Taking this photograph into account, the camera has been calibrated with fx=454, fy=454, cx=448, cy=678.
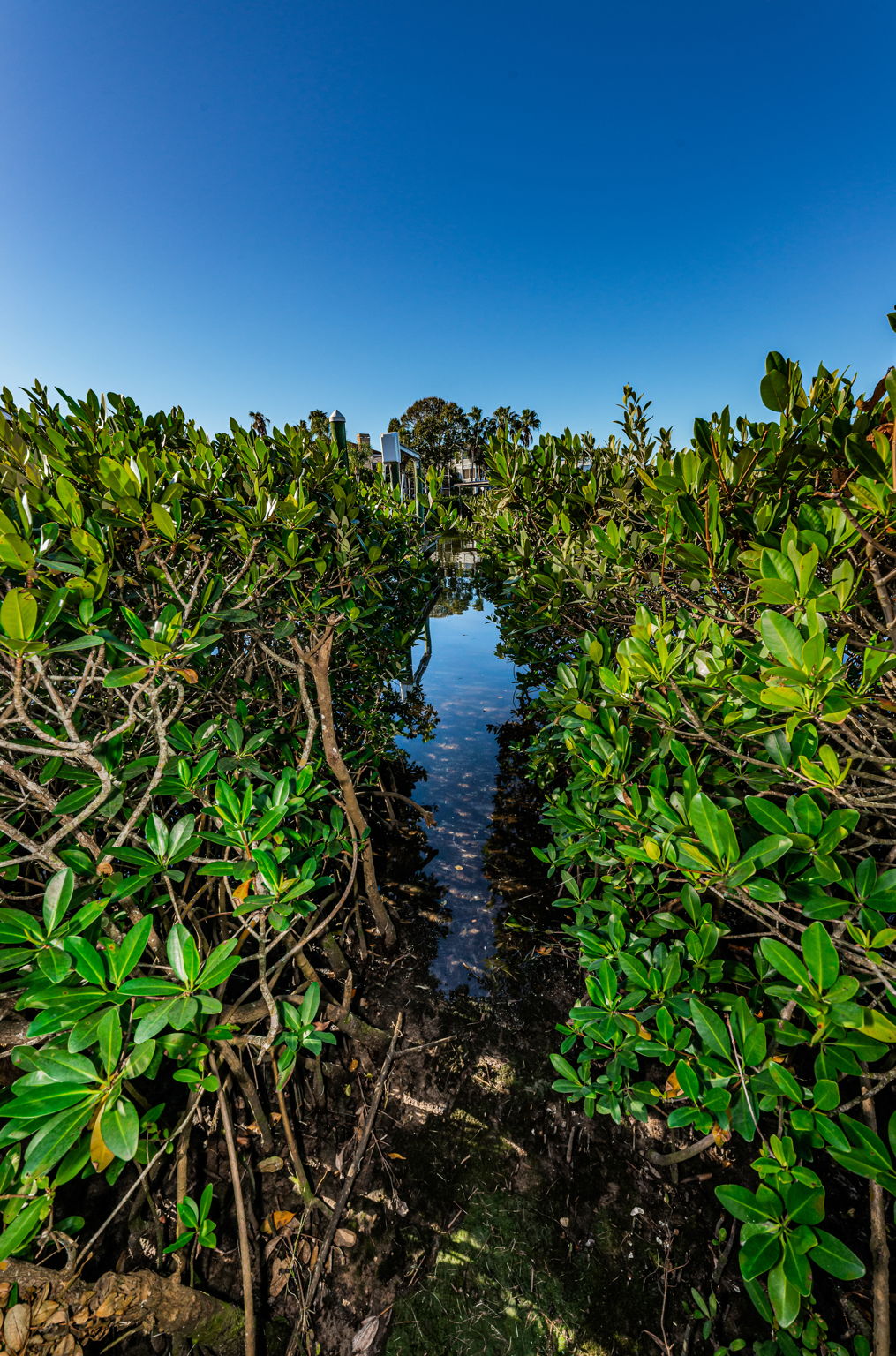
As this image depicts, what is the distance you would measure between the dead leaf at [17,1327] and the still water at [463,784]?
6.98ft

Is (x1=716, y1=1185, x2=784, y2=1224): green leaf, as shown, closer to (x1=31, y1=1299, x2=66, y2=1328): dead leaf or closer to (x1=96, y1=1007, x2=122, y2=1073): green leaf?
(x1=96, y1=1007, x2=122, y2=1073): green leaf

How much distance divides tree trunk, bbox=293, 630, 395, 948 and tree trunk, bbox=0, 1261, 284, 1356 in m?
1.70

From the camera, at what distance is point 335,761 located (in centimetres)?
264

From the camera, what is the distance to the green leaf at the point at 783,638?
96 centimetres

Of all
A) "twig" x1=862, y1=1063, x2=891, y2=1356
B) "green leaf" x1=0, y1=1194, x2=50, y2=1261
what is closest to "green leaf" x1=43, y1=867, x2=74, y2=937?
"green leaf" x1=0, y1=1194, x2=50, y2=1261

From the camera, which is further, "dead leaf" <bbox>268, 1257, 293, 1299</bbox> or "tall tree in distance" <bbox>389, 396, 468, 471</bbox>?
"tall tree in distance" <bbox>389, 396, 468, 471</bbox>

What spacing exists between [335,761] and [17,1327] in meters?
1.97

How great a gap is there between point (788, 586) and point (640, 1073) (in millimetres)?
2640

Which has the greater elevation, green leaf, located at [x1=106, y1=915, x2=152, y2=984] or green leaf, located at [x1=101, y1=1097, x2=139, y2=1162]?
green leaf, located at [x1=106, y1=915, x2=152, y2=984]

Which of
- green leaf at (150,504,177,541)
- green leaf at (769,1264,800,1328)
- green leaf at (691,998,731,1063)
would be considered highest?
green leaf at (150,504,177,541)

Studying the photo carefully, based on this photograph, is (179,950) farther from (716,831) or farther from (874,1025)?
(874,1025)

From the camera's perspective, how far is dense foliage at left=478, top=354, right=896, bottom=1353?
1001 millimetres

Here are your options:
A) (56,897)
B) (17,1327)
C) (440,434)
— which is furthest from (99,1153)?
(440,434)

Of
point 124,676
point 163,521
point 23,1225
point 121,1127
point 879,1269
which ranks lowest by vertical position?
point 879,1269
